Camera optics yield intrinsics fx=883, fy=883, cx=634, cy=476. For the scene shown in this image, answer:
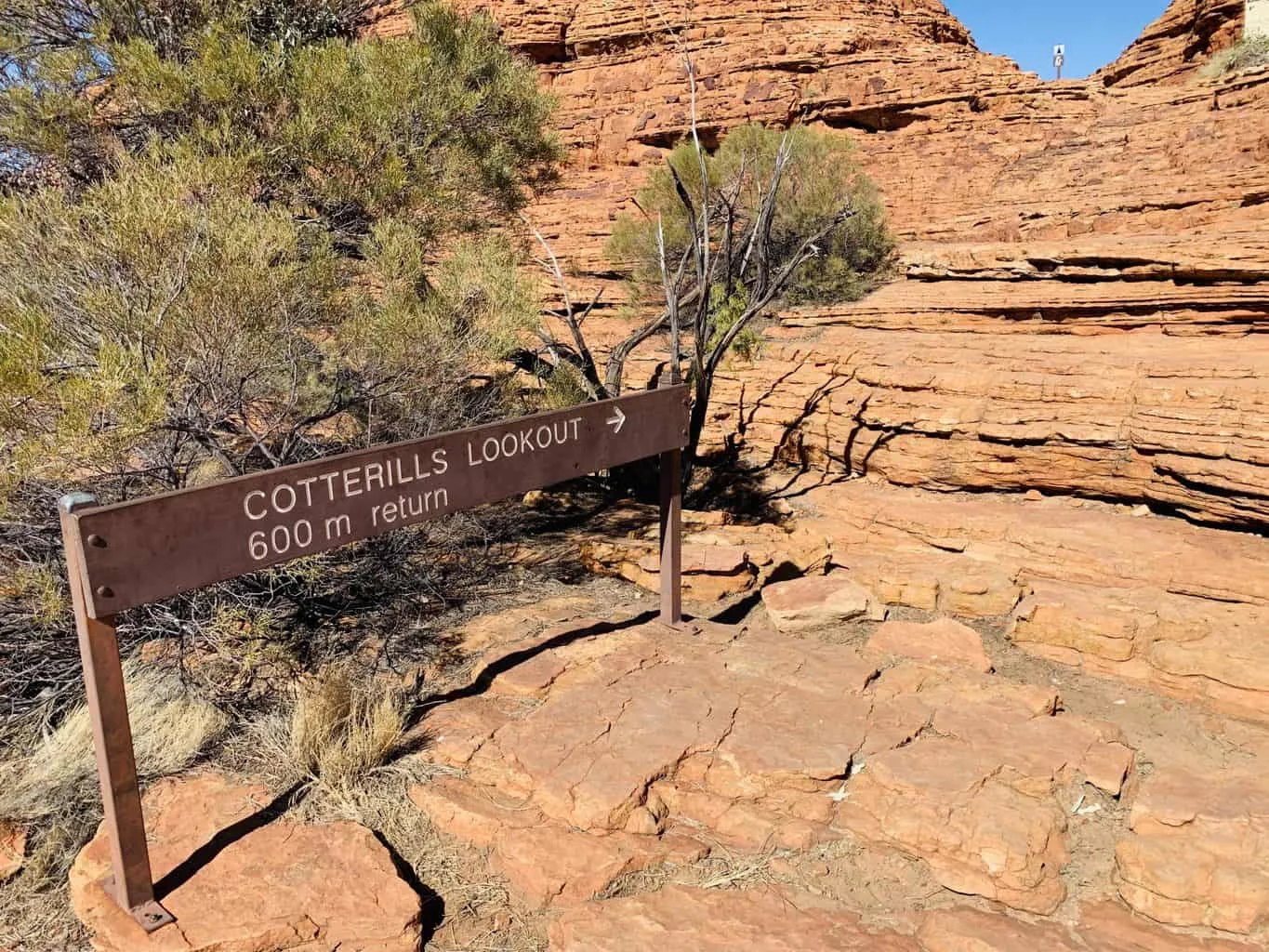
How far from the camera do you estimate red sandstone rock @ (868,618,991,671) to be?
4.52 m

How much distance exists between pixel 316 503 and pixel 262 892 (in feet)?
4.12

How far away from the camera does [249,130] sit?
23.1 ft

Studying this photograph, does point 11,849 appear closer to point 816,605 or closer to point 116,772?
point 116,772

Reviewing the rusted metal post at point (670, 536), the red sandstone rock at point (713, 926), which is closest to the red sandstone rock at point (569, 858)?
the red sandstone rock at point (713, 926)

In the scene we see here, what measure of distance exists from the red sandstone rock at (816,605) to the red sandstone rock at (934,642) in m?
0.36

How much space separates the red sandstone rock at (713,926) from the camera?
2.69 meters

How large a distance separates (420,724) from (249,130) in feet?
17.7

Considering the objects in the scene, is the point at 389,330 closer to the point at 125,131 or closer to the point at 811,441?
the point at 125,131

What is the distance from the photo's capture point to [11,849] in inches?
128

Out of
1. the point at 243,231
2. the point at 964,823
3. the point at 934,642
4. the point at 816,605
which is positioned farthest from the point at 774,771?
the point at 243,231

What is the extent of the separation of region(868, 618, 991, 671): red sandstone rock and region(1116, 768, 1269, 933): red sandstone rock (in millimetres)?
1208

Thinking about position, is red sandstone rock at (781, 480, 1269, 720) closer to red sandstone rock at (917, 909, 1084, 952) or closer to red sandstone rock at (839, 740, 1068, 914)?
red sandstone rock at (839, 740, 1068, 914)

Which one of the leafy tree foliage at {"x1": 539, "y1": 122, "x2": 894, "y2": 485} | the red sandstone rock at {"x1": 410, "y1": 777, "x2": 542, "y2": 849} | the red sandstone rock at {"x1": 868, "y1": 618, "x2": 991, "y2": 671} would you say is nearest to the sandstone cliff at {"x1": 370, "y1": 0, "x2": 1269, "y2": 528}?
the leafy tree foliage at {"x1": 539, "y1": 122, "x2": 894, "y2": 485}

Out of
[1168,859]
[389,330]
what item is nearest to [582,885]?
[1168,859]
